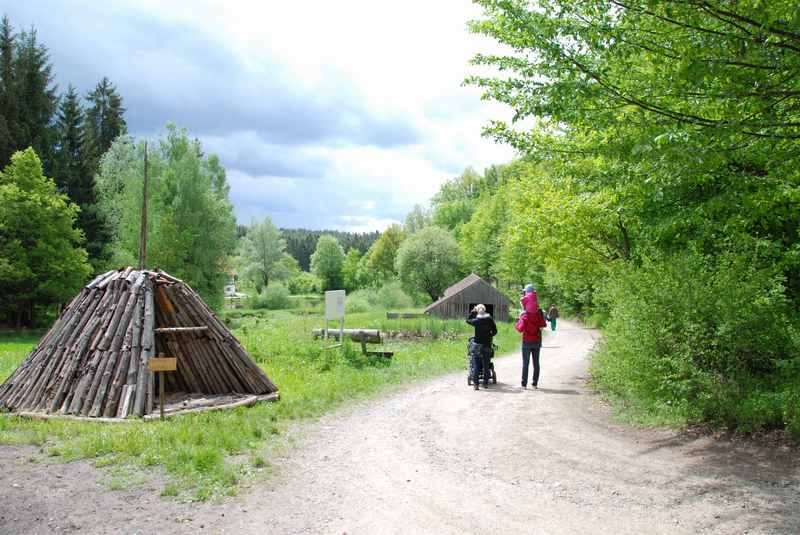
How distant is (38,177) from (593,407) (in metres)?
29.7

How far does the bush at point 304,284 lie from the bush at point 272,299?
21.4 m

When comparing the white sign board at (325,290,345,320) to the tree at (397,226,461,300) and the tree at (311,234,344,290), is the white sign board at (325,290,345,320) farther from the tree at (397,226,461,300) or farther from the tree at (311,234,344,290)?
the tree at (311,234,344,290)

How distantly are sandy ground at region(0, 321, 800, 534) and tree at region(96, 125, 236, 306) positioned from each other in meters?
30.5

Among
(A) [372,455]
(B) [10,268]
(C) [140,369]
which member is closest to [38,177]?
(B) [10,268]

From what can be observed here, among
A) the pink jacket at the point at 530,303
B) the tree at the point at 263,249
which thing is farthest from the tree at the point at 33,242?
the tree at the point at 263,249

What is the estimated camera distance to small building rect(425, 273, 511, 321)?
33.9 metres

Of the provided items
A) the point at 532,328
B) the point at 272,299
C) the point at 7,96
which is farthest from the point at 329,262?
the point at 532,328

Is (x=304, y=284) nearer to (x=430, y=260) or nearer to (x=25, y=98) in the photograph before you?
(x=430, y=260)

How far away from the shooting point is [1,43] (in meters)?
37.2

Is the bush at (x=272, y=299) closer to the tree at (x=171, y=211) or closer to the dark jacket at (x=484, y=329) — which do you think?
the tree at (x=171, y=211)

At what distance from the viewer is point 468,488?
6180 mm

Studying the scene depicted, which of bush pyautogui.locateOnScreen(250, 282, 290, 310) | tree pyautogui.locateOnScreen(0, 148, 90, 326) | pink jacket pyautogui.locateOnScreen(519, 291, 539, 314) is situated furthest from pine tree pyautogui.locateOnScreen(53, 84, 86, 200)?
pink jacket pyautogui.locateOnScreen(519, 291, 539, 314)

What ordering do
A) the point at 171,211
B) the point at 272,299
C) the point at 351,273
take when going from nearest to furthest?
the point at 171,211 < the point at 272,299 < the point at 351,273

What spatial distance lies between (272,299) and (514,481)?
205 ft
